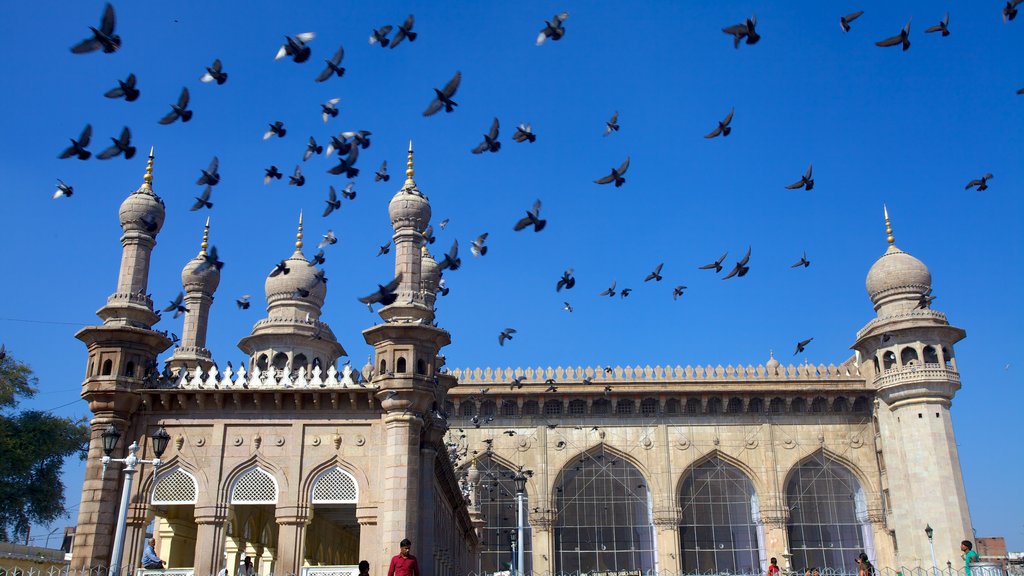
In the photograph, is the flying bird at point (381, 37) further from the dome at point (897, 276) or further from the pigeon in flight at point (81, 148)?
the dome at point (897, 276)

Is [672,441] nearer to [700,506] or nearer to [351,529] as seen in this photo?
[700,506]

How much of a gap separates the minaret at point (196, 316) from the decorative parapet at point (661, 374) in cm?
1223

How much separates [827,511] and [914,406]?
5.47m

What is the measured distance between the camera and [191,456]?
1689cm

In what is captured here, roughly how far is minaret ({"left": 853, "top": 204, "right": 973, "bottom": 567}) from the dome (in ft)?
0.11

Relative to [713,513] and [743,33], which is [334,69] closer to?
[743,33]

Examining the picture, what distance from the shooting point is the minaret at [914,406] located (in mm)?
28922

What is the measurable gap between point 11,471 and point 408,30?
21.8 metres

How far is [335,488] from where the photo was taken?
16.6 m

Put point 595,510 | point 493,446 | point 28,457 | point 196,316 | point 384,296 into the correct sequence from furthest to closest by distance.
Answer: point 595,510, point 493,446, point 28,457, point 196,316, point 384,296

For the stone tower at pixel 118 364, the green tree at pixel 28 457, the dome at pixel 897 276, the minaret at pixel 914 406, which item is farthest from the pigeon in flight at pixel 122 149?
the dome at pixel 897 276

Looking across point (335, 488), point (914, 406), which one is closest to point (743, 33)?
point (335, 488)

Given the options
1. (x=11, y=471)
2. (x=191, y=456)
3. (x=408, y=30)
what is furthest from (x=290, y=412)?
(x=11, y=471)

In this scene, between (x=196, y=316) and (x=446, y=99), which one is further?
(x=196, y=316)
